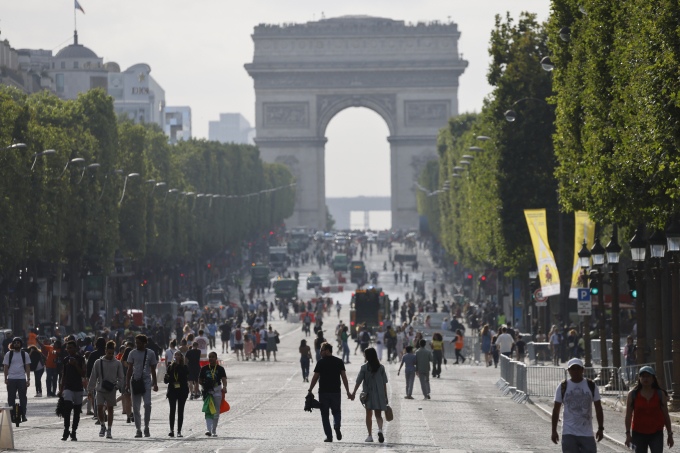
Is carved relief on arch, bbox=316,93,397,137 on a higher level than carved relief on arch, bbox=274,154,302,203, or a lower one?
higher

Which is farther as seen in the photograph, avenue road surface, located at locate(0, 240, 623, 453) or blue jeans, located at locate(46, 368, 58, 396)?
blue jeans, located at locate(46, 368, 58, 396)

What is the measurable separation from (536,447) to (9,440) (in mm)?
8015

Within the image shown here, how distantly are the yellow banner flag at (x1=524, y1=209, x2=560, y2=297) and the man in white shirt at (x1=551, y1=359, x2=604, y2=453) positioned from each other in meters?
21.0

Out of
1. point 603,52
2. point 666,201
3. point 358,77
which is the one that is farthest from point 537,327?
point 358,77

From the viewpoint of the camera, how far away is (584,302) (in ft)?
116

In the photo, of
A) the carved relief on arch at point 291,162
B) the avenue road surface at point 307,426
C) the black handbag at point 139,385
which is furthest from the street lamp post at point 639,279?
the carved relief on arch at point 291,162

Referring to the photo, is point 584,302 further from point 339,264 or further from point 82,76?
point 82,76

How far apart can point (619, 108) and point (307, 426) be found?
360 inches

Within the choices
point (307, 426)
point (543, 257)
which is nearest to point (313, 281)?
point (543, 257)

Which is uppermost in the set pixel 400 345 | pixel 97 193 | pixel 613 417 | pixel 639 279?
pixel 97 193

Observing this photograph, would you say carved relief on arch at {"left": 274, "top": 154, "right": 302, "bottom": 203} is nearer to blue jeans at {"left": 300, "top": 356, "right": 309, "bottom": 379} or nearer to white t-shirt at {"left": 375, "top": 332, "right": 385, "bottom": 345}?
white t-shirt at {"left": 375, "top": 332, "right": 385, "bottom": 345}

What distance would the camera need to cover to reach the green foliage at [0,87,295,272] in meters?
49.3

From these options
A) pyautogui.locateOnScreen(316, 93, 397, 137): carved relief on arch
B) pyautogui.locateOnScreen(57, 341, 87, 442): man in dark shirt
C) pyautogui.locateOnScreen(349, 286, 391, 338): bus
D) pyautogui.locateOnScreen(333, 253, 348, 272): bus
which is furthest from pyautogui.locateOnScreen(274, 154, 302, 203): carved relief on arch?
pyautogui.locateOnScreen(57, 341, 87, 442): man in dark shirt

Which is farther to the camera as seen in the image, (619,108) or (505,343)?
(505,343)
